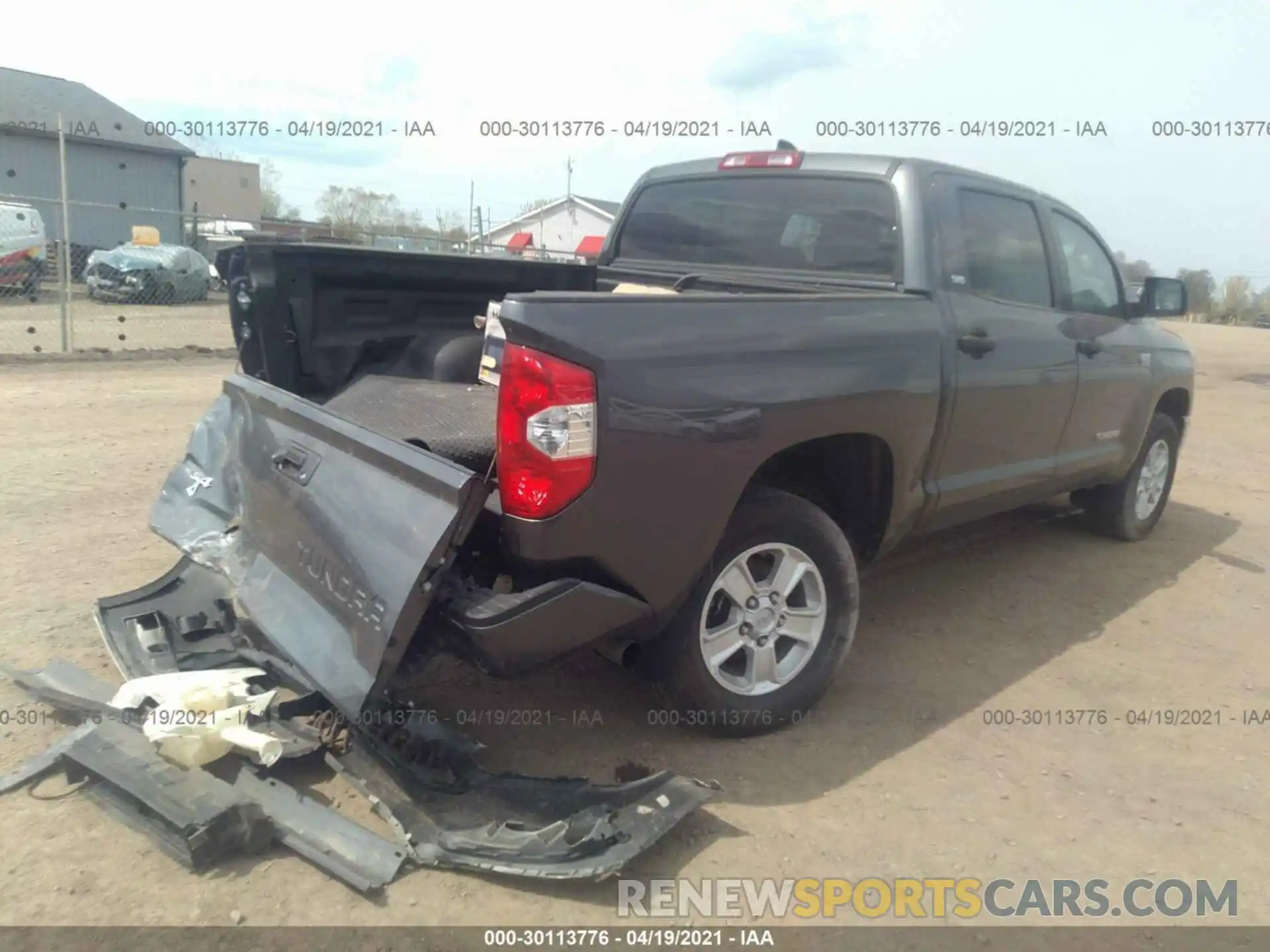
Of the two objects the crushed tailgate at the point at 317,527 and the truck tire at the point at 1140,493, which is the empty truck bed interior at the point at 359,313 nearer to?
the crushed tailgate at the point at 317,527

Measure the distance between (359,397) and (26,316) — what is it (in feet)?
48.5

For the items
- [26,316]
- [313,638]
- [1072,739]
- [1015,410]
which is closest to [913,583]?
[1015,410]

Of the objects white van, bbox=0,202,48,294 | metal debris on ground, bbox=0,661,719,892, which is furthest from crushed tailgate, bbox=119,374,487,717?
white van, bbox=0,202,48,294

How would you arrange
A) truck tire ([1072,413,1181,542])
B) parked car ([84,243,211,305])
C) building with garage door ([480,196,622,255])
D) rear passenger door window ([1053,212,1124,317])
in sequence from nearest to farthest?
rear passenger door window ([1053,212,1124,317]) < truck tire ([1072,413,1181,542]) < parked car ([84,243,211,305]) < building with garage door ([480,196,622,255])

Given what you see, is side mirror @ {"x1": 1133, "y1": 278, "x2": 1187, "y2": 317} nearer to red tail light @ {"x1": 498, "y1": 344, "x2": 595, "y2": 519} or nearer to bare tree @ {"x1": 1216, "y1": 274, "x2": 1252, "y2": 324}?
red tail light @ {"x1": 498, "y1": 344, "x2": 595, "y2": 519}

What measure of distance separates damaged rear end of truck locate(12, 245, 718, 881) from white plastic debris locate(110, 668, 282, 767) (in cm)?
12

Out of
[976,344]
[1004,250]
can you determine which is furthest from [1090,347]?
[976,344]

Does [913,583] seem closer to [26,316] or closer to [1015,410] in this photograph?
[1015,410]

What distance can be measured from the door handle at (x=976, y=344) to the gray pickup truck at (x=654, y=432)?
1cm

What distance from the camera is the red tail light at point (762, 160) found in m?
4.43

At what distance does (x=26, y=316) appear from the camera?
51.4ft

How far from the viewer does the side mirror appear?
5348 millimetres

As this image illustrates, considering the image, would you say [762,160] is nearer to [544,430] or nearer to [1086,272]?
[1086,272]
